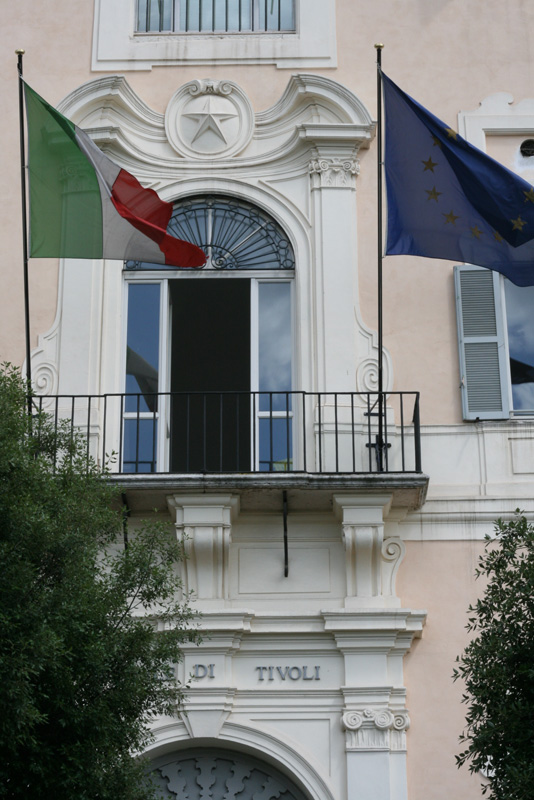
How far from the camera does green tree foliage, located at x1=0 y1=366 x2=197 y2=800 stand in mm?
9469

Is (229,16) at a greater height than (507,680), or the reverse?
(229,16)

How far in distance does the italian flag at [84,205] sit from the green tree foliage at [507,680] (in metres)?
4.48

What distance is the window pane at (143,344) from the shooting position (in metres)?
14.3

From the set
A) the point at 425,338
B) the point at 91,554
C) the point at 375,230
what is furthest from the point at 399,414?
the point at 91,554

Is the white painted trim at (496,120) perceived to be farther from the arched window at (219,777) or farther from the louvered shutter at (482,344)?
the arched window at (219,777)

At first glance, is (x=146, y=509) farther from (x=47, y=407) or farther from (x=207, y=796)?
(x=207, y=796)

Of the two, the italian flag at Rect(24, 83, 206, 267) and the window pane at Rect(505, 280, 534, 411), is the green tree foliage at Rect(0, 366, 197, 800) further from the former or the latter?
the window pane at Rect(505, 280, 534, 411)

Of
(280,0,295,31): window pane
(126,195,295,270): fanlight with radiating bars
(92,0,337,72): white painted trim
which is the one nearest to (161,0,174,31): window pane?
(92,0,337,72): white painted trim

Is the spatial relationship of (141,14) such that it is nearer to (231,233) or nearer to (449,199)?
(231,233)

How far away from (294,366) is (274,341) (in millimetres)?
379

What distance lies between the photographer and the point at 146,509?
1332 cm

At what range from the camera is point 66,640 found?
991 cm

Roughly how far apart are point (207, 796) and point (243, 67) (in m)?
7.24

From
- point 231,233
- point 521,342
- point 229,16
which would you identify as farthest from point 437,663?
point 229,16
